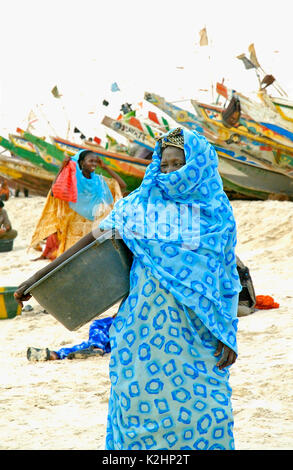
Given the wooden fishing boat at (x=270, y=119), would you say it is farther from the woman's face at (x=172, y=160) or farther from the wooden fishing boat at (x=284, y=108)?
the woman's face at (x=172, y=160)

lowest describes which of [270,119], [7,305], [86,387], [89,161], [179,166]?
[7,305]

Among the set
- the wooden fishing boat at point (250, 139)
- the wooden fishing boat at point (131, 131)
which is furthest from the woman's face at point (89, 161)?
the wooden fishing boat at point (131, 131)

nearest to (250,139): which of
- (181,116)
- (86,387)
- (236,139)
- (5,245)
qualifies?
(236,139)

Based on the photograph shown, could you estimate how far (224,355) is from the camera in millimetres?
2447

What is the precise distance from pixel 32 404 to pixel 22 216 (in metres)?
15.8

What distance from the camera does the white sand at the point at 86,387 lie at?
3383 mm

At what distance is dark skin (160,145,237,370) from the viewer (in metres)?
2.45

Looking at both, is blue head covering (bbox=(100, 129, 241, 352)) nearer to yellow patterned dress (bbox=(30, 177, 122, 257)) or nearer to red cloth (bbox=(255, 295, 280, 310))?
red cloth (bbox=(255, 295, 280, 310))

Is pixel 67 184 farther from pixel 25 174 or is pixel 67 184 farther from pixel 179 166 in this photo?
pixel 25 174

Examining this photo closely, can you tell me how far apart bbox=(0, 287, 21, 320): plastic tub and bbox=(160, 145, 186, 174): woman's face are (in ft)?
15.8

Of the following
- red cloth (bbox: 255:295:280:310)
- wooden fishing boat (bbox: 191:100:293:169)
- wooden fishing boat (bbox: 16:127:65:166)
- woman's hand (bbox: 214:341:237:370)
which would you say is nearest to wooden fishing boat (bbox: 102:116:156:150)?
wooden fishing boat (bbox: 191:100:293:169)

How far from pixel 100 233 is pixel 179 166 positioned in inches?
16.6
